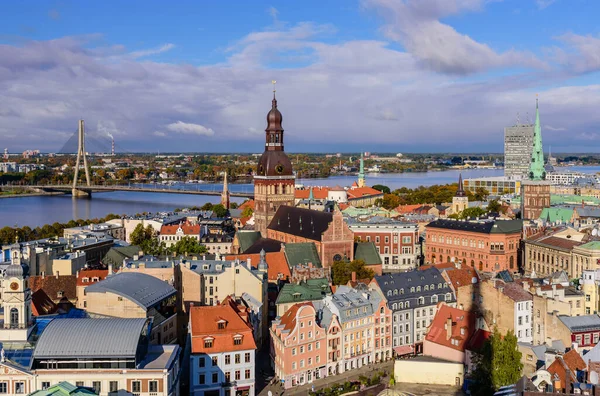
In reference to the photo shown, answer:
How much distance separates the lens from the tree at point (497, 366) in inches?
1032

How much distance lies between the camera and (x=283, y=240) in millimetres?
57656

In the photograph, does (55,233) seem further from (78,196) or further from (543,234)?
(78,196)

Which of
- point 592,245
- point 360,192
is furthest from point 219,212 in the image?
point 592,245

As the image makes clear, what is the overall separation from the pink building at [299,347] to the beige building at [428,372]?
3.76m

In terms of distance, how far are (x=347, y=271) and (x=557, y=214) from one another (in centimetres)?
3236

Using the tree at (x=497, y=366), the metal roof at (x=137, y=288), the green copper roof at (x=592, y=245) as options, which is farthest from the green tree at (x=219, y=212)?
the tree at (x=497, y=366)

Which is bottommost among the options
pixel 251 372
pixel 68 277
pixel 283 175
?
pixel 251 372

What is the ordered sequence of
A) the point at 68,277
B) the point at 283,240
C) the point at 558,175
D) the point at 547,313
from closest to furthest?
the point at 547,313 < the point at 68,277 < the point at 283,240 < the point at 558,175

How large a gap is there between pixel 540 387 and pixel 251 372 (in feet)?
38.9

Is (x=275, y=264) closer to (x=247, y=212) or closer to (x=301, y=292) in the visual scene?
(x=301, y=292)

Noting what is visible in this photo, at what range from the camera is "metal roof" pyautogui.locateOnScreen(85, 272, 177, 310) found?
103 ft

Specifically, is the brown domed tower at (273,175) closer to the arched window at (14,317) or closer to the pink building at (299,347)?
the pink building at (299,347)

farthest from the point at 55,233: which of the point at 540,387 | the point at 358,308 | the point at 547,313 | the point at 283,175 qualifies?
the point at 540,387

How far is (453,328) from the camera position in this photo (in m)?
Answer: 33.1
